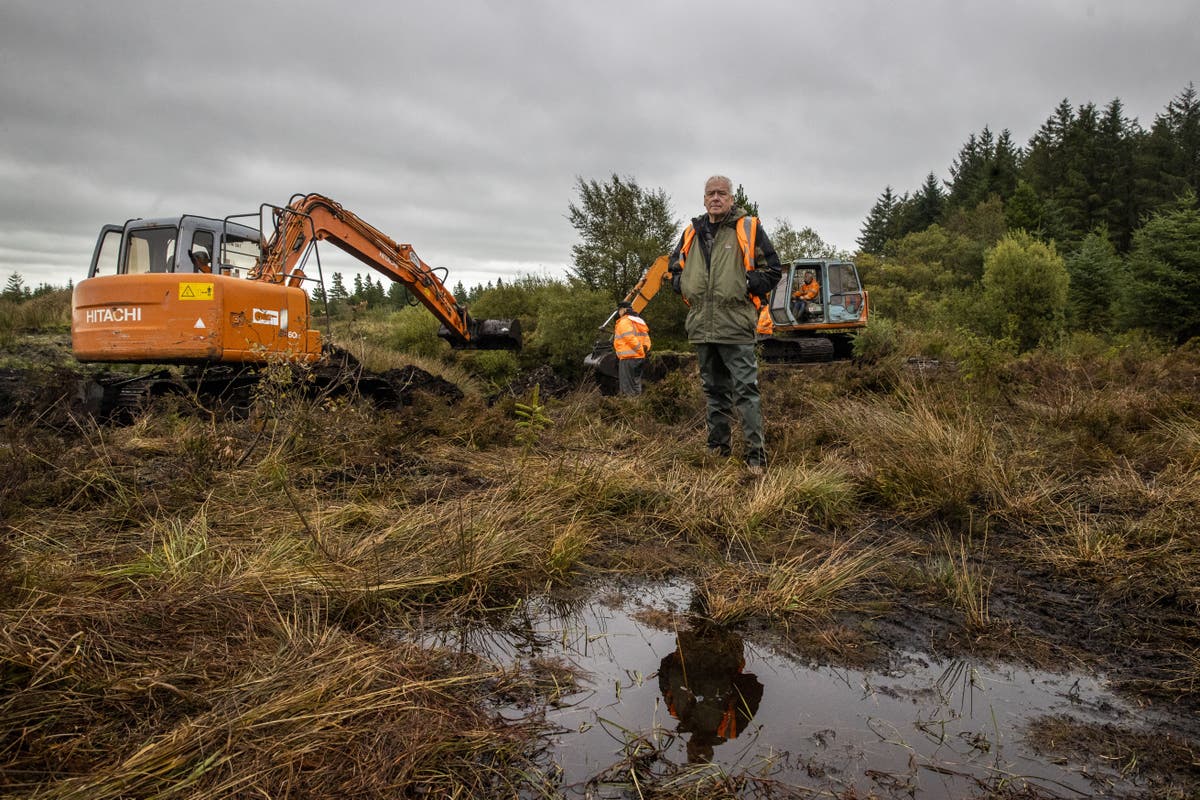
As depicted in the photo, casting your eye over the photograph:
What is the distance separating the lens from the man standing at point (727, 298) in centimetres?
521

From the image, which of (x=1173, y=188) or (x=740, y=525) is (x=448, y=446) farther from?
(x=1173, y=188)

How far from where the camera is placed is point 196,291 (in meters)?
7.39

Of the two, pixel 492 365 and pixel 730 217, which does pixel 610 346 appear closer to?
pixel 730 217

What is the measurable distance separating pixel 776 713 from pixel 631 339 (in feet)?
27.1

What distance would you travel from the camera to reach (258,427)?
16.4 feet

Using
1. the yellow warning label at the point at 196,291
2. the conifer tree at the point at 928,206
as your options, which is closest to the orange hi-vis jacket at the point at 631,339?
the yellow warning label at the point at 196,291

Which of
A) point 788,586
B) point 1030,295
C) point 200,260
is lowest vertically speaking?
point 788,586

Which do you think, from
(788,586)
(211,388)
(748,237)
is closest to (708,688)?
(788,586)

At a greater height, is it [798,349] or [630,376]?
[798,349]

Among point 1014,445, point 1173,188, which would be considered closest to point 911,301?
point 1173,188

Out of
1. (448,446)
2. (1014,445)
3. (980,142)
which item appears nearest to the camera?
(1014,445)

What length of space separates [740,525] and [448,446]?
9.09 feet

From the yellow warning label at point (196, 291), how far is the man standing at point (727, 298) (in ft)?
16.1

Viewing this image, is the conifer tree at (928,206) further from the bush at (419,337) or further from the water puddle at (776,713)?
the water puddle at (776,713)
